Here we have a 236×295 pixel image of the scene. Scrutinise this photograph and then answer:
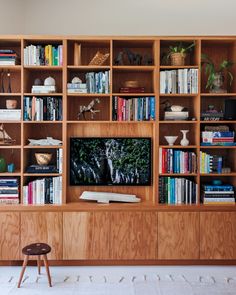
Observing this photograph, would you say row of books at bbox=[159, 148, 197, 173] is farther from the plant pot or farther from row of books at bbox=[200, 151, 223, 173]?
the plant pot

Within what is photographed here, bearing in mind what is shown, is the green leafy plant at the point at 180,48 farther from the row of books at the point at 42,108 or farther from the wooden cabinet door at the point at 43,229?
the wooden cabinet door at the point at 43,229

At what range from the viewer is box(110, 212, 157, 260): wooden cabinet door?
3.99m

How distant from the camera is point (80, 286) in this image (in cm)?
349

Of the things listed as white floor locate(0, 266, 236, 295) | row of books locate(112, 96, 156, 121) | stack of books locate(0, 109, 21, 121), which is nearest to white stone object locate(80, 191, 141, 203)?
white floor locate(0, 266, 236, 295)

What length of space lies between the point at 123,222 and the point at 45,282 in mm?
913

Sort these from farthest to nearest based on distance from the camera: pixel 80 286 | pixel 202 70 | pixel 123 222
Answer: pixel 202 70
pixel 123 222
pixel 80 286

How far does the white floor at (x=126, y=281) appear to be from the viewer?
337cm

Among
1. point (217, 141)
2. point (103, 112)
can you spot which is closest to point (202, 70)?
point (217, 141)

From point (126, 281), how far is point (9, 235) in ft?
3.99

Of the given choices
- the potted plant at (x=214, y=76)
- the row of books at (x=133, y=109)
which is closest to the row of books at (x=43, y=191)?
the row of books at (x=133, y=109)

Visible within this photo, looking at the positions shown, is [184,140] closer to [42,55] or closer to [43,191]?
[43,191]

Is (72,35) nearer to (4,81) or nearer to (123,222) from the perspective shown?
(4,81)

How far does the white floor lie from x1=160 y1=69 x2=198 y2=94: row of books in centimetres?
172

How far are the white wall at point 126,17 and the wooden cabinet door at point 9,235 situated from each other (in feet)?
6.39
